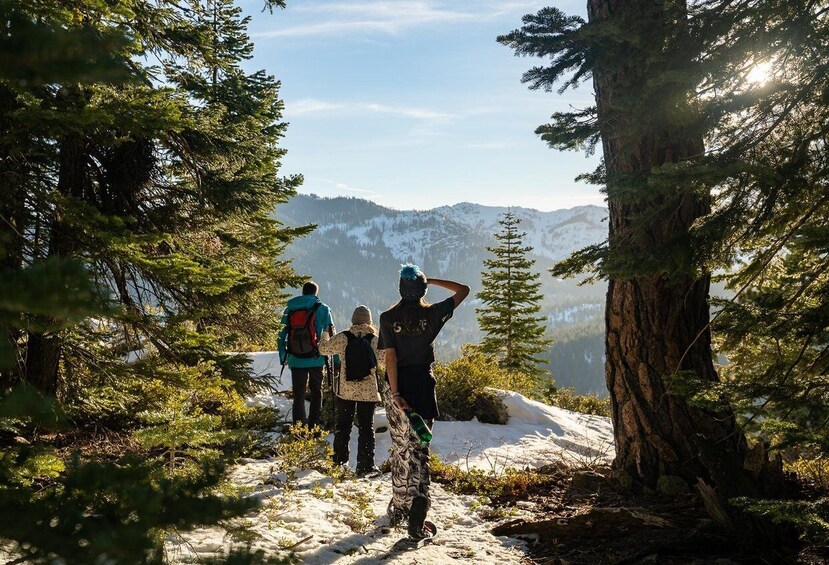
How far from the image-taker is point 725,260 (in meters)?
4.33

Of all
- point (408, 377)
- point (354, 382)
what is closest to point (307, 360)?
point (354, 382)

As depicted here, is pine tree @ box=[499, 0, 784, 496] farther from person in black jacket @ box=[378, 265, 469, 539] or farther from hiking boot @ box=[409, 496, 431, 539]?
hiking boot @ box=[409, 496, 431, 539]

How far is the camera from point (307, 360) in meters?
8.12

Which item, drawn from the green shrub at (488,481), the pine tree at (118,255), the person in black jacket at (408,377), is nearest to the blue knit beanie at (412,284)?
the person in black jacket at (408,377)

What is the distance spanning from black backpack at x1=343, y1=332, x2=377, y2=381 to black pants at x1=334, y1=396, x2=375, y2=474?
1.20 ft

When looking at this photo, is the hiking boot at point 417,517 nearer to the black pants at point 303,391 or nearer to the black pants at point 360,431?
the black pants at point 360,431

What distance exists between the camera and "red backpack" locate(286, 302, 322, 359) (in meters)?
8.01

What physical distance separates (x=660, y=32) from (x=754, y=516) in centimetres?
368

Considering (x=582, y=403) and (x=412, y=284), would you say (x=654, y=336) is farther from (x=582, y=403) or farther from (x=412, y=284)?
(x=582, y=403)

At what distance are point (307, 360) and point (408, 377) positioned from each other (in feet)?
11.9

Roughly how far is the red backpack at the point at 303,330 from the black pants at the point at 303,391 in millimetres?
366

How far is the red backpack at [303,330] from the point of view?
26.3 ft

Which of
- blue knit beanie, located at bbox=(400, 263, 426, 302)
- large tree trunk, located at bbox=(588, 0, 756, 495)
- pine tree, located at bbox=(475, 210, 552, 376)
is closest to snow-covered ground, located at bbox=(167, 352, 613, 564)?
large tree trunk, located at bbox=(588, 0, 756, 495)

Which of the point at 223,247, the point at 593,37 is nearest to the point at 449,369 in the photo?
the point at 223,247
